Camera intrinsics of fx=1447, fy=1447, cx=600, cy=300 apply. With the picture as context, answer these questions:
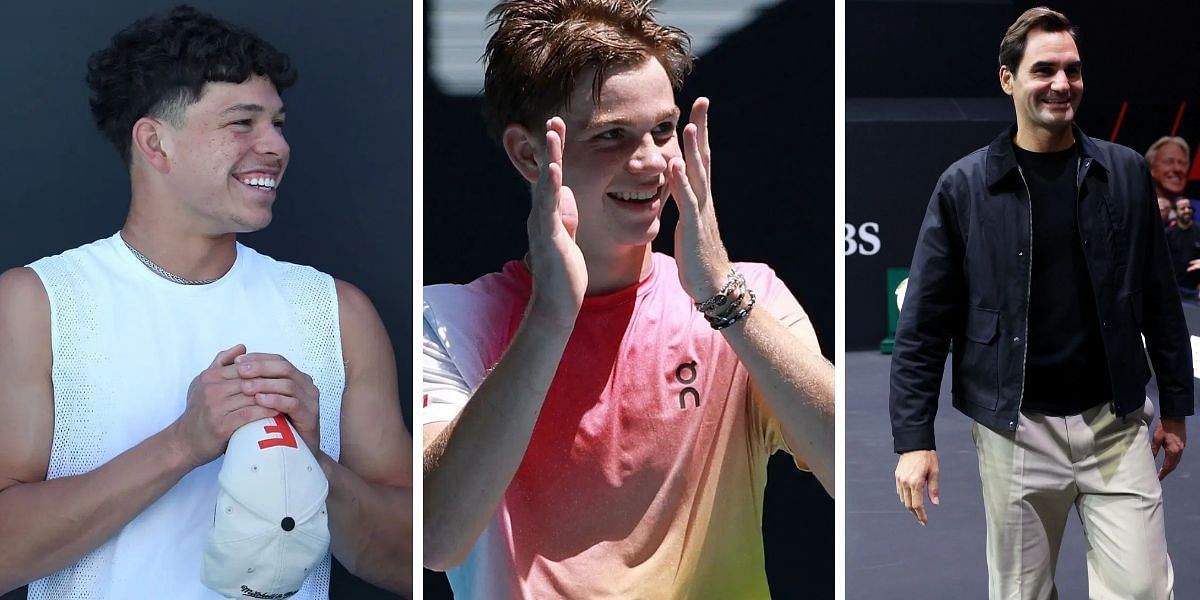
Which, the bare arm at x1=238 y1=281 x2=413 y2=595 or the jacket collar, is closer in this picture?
the bare arm at x1=238 y1=281 x2=413 y2=595

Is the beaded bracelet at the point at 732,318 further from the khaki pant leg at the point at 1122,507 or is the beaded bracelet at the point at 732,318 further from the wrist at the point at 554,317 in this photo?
the khaki pant leg at the point at 1122,507

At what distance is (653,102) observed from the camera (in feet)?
9.73

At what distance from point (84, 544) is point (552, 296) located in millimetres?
1072

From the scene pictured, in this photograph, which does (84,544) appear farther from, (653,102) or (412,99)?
(653,102)

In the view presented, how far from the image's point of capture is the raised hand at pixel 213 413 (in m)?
2.92

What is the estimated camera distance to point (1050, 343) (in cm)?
349

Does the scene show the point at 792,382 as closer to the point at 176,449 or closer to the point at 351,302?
the point at 351,302

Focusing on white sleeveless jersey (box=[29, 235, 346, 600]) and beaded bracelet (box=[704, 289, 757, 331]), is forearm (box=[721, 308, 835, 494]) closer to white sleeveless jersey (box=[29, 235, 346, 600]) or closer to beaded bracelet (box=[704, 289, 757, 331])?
beaded bracelet (box=[704, 289, 757, 331])

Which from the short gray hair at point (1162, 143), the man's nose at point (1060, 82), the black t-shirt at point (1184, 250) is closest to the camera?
the man's nose at point (1060, 82)

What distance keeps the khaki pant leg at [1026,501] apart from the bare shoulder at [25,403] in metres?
2.17

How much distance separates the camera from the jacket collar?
3.51 meters

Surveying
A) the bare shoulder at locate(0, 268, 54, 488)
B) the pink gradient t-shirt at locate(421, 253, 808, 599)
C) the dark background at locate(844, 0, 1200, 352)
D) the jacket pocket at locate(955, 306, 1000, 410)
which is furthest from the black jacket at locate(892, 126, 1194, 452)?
the dark background at locate(844, 0, 1200, 352)

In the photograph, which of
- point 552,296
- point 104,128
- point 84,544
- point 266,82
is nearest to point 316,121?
point 266,82

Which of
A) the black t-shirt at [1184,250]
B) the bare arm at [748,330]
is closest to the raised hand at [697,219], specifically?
the bare arm at [748,330]
